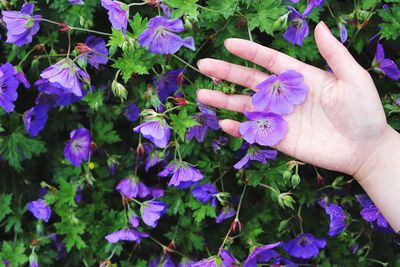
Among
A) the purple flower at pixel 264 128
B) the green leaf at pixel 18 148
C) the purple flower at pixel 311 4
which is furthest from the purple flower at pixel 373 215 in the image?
the green leaf at pixel 18 148

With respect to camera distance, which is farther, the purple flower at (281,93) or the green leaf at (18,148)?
the green leaf at (18,148)

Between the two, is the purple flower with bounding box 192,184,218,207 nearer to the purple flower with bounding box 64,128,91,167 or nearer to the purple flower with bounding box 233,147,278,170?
the purple flower with bounding box 233,147,278,170

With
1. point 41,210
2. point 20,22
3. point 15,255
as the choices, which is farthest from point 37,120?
point 15,255

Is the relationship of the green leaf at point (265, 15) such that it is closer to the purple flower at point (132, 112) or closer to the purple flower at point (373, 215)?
the purple flower at point (132, 112)

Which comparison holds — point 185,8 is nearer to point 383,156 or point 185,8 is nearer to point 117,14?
point 117,14

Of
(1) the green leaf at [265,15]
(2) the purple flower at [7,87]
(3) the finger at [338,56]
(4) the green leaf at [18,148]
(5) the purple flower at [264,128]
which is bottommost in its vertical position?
(4) the green leaf at [18,148]

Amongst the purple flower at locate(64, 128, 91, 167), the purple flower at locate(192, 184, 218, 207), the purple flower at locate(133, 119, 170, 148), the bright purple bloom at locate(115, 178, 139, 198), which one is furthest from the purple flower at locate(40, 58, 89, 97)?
the purple flower at locate(192, 184, 218, 207)
